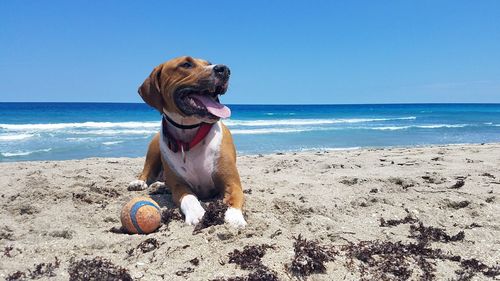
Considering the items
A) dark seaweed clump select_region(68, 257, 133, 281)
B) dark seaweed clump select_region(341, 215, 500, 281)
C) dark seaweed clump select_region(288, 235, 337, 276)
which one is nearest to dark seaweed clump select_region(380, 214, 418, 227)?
A: dark seaweed clump select_region(341, 215, 500, 281)

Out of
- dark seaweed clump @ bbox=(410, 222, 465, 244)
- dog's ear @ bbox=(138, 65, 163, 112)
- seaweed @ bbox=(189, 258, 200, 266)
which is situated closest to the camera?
seaweed @ bbox=(189, 258, 200, 266)

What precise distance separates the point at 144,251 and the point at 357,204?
2.35m

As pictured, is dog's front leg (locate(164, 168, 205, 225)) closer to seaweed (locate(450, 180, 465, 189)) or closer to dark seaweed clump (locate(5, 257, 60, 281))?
dark seaweed clump (locate(5, 257, 60, 281))

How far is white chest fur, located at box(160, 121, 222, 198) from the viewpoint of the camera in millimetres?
4305

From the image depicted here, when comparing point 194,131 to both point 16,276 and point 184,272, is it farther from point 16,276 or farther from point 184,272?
point 16,276

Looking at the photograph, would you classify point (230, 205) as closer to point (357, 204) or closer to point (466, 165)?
point (357, 204)

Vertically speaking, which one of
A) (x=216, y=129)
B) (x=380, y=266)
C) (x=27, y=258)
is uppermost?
(x=216, y=129)

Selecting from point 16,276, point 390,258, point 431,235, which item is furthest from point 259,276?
point 431,235

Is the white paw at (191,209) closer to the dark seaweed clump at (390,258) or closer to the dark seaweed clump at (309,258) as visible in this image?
the dark seaweed clump at (309,258)

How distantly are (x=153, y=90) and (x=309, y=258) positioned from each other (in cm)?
244

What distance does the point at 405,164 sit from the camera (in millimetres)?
7316

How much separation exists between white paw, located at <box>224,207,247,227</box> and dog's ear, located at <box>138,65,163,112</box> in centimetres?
132

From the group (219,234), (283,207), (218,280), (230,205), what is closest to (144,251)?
(219,234)

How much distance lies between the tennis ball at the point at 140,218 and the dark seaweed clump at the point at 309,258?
131 cm
